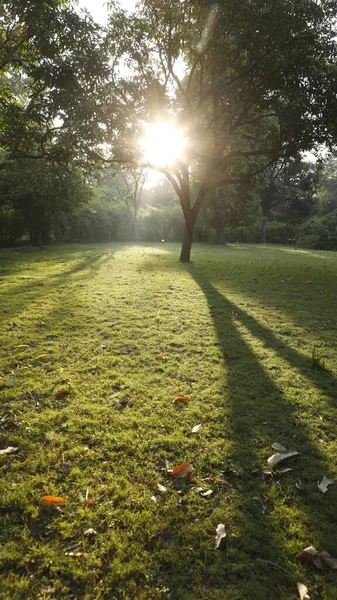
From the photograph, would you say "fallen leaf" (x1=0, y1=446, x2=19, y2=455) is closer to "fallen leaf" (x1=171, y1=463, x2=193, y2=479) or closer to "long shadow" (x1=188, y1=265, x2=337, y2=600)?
A: "fallen leaf" (x1=171, y1=463, x2=193, y2=479)

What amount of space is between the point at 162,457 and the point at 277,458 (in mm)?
873

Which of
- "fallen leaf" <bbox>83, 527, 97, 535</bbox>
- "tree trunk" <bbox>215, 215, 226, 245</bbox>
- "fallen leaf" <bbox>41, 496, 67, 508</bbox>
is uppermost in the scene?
"tree trunk" <bbox>215, 215, 226, 245</bbox>

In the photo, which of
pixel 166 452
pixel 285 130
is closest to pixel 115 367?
pixel 166 452

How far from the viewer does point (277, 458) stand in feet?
7.73

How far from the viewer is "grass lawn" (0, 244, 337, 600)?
5.23ft

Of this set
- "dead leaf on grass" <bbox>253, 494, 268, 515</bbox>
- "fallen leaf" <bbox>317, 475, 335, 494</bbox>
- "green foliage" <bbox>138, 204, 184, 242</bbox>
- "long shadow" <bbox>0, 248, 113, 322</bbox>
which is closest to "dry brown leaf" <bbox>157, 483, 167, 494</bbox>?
"dead leaf on grass" <bbox>253, 494, 268, 515</bbox>

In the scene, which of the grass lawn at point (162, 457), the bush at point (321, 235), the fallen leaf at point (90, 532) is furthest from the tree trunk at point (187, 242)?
the bush at point (321, 235)

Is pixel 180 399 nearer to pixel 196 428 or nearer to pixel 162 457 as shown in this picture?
pixel 196 428

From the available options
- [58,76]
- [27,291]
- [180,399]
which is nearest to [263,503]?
[180,399]

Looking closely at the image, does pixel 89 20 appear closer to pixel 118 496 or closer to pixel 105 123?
pixel 105 123

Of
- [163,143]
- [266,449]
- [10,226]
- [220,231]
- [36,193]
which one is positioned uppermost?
[163,143]

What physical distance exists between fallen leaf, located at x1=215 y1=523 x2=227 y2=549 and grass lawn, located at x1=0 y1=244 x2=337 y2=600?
38 mm

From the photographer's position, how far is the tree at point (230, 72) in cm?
869

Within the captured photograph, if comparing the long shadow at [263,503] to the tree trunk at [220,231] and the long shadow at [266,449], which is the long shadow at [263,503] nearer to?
the long shadow at [266,449]
